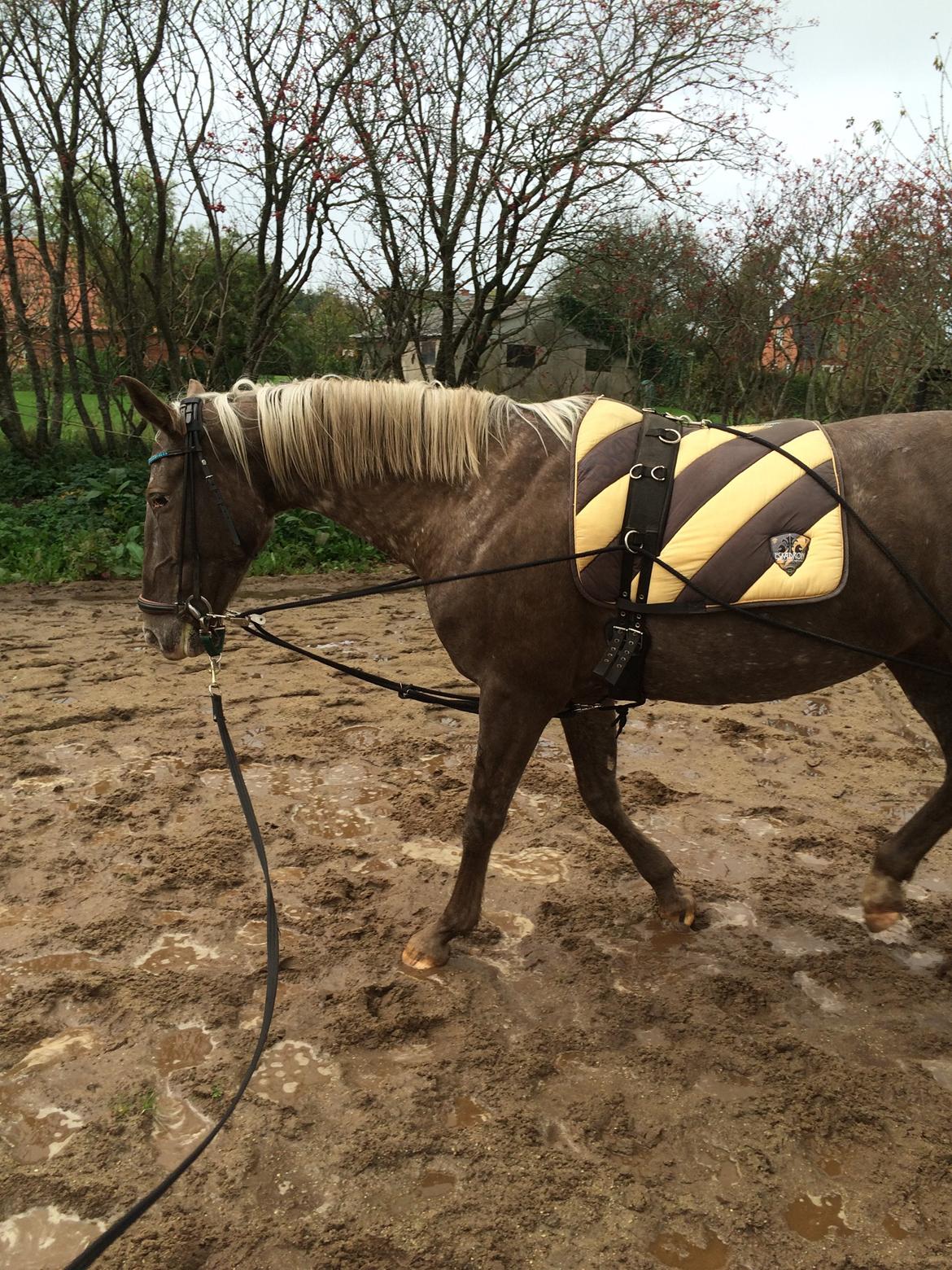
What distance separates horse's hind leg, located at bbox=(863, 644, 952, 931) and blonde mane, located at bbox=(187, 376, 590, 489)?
1519mm

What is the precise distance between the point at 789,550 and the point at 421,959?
177 cm

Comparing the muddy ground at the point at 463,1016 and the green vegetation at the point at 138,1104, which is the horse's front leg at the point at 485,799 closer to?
the muddy ground at the point at 463,1016

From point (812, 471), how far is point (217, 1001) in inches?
94.7

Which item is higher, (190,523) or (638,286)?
(638,286)

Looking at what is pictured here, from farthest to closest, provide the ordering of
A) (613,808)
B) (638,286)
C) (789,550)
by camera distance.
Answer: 1. (638,286)
2. (613,808)
3. (789,550)

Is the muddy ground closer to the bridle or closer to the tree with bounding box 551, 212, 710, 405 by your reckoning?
the bridle

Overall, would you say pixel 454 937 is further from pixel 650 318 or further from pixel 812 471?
pixel 650 318

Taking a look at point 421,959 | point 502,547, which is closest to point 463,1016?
point 421,959

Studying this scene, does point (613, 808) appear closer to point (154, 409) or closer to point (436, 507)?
point (436, 507)

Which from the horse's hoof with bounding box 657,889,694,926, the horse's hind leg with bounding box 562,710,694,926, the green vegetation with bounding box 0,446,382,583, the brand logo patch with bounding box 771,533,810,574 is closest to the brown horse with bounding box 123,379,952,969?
the brand logo patch with bounding box 771,533,810,574

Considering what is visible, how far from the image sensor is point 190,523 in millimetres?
2641

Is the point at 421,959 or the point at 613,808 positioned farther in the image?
the point at 613,808

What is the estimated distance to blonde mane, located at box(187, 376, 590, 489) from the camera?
2.62 m

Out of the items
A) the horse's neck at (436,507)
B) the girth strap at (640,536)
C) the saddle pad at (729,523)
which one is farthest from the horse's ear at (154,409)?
the girth strap at (640,536)
